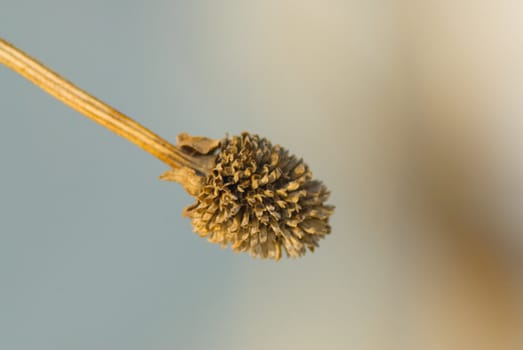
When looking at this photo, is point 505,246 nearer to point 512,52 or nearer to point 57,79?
point 512,52

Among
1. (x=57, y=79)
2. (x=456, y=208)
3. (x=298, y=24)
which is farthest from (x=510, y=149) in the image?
(x=57, y=79)

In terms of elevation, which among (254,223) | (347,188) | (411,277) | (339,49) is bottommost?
(254,223)

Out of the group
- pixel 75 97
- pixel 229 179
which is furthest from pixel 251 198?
pixel 75 97

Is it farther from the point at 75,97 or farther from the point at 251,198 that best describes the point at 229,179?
the point at 75,97
